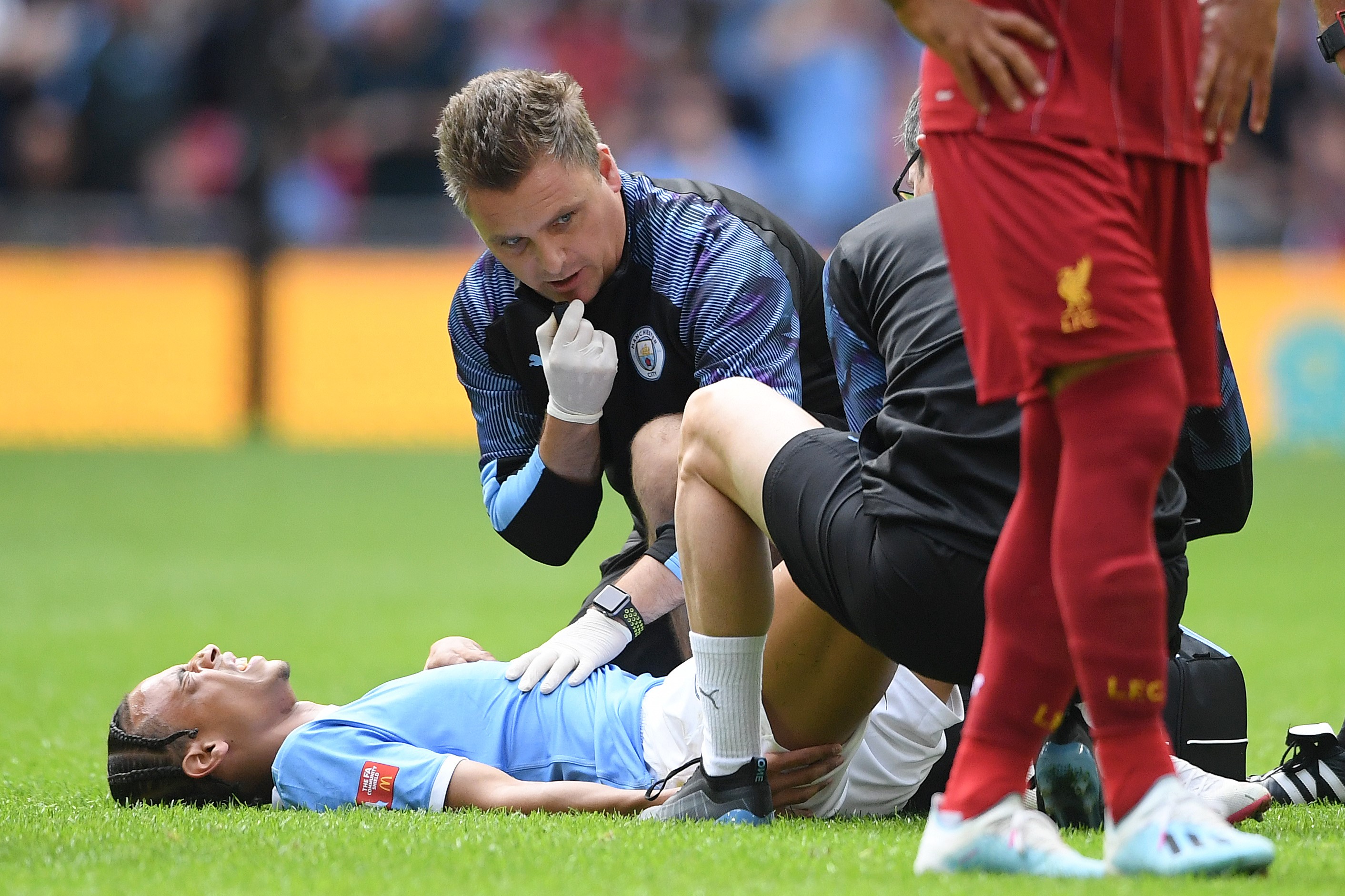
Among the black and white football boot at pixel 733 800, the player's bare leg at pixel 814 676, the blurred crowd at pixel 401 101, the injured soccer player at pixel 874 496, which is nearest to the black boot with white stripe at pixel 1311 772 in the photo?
the injured soccer player at pixel 874 496

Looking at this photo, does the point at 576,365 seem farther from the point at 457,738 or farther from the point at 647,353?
the point at 457,738

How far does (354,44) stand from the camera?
44.5 feet

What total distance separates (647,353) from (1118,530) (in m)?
1.91

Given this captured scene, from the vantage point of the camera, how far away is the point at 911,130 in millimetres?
3668

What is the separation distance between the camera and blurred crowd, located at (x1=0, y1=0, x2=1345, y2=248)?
1257cm

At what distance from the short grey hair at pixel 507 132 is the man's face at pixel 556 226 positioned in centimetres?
3

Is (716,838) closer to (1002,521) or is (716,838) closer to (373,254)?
(1002,521)

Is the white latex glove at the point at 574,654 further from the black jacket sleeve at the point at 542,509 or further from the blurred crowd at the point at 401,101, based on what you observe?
the blurred crowd at the point at 401,101

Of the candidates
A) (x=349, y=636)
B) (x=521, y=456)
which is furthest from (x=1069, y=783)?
(x=349, y=636)

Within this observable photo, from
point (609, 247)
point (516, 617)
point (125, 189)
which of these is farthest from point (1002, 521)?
point (125, 189)

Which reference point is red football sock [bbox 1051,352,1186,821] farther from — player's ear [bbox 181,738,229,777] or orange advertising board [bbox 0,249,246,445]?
orange advertising board [bbox 0,249,246,445]

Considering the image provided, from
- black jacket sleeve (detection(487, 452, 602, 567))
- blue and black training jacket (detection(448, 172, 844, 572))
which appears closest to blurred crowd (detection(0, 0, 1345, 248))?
blue and black training jacket (detection(448, 172, 844, 572))

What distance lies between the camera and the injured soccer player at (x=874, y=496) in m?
2.66

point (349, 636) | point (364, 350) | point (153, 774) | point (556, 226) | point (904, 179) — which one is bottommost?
point (349, 636)
